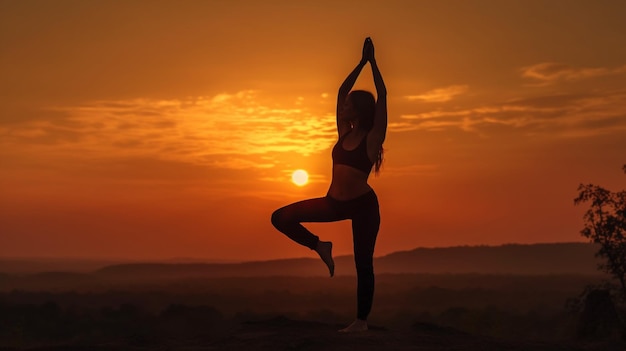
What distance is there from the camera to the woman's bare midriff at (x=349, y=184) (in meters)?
12.0

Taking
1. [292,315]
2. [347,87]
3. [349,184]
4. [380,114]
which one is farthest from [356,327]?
[292,315]

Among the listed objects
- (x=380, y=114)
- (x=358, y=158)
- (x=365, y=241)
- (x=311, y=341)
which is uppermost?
(x=380, y=114)

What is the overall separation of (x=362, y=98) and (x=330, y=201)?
5.37 ft

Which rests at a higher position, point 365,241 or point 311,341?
point 365,241

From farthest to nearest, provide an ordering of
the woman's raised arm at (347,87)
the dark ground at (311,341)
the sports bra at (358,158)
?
the woman's raised arm at (347,87) < the sports bra at (358,158) < the dark ground at (311,341)

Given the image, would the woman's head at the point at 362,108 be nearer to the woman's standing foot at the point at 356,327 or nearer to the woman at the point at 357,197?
the woman at the point at 357,197

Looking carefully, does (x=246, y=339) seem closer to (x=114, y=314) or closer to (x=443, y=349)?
(x=443, y=349)

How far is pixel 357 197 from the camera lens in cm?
1196

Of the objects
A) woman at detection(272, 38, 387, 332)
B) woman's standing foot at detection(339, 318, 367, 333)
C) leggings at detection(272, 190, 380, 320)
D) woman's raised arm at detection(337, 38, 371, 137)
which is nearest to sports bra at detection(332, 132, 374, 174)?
woman at detection(272, 38, 387, 332)

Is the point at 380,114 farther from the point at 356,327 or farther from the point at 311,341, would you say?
the point at 311,341

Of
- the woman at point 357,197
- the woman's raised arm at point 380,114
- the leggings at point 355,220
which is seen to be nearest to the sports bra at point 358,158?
the woman at point 357,197

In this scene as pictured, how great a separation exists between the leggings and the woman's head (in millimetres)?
1059

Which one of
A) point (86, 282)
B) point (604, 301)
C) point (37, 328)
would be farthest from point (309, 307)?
point (604, 301)

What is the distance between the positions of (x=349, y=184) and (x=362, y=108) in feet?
3.86
